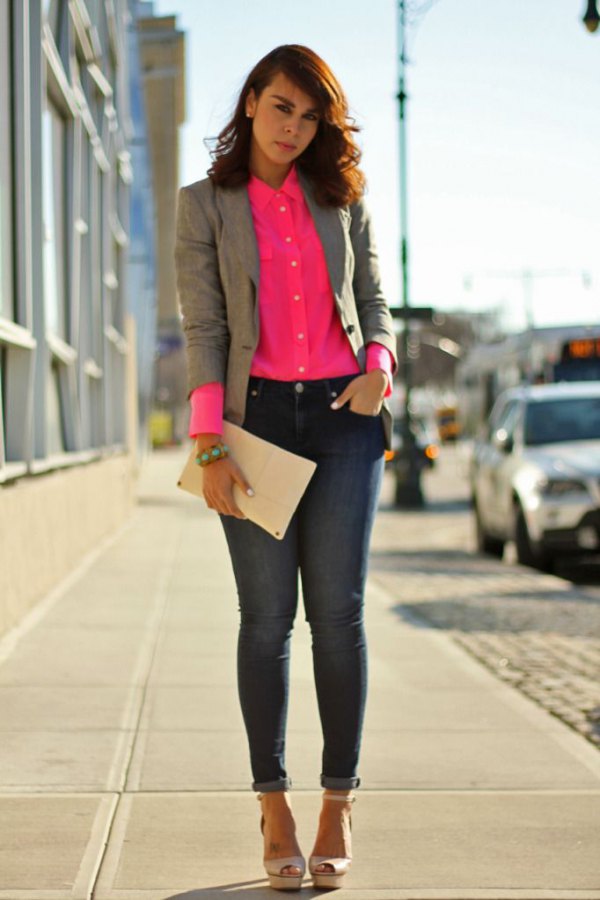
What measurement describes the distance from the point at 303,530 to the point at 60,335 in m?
9.78

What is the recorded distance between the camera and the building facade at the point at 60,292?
892cm

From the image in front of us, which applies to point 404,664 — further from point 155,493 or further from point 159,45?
point 159,45

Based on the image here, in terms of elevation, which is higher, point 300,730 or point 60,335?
point 60,335

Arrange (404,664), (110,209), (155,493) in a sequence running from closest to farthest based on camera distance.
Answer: (404,664) → (110,209) → (155,493)

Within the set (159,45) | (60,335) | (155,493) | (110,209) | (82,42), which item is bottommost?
(155,493)

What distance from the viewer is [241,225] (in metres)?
3.86

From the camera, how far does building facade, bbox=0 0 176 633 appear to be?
8.92 meters

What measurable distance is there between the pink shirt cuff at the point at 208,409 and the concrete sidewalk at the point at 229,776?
1099mm

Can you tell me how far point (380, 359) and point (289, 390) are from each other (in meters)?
0.25

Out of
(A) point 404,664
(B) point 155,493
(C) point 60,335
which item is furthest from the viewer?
(B) point 155,493

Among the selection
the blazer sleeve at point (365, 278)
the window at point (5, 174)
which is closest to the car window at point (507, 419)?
the window at point (5, 174)

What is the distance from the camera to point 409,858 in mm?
4066

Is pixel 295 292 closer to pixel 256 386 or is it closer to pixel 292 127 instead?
pixel 256 386

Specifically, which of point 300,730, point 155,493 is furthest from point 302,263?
point 155,493
